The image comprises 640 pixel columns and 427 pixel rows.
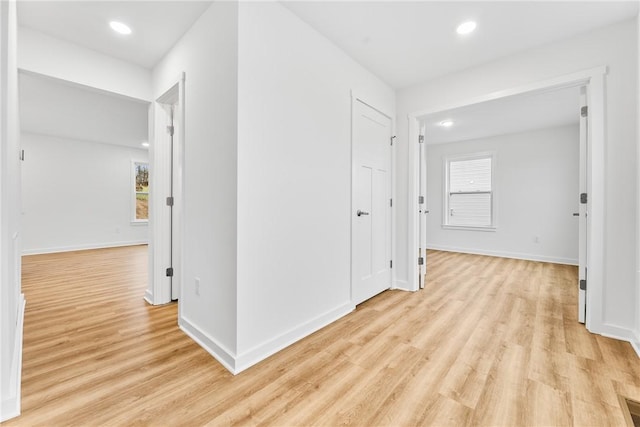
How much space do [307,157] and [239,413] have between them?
1.68 m

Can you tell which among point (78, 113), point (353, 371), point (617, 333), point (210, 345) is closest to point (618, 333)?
point (617, 333)

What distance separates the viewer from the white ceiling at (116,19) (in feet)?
6.50

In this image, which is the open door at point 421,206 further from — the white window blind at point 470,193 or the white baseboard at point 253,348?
the white window blind at point 470,193

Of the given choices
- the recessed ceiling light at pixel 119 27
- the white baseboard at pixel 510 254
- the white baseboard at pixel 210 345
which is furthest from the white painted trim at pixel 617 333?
the recessed ceiling light at pixel 119 27

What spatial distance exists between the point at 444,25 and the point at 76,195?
785cm

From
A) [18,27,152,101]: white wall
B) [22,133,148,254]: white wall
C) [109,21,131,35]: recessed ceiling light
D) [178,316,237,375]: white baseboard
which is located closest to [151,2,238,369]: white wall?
[178,316,237,375]: white baseboard

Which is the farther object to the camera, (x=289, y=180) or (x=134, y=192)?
(x=134, y=192)

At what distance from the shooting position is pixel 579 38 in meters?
2.32

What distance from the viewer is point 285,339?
6.47 ft

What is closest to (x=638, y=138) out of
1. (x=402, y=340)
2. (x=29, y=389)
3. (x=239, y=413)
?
(x=402, y=340)

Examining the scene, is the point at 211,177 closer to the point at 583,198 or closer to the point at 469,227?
the point at 583,198

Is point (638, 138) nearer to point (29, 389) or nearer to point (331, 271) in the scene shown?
point (331, 271)

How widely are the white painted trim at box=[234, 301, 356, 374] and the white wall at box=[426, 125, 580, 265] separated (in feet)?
14.9

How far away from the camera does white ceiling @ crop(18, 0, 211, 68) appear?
1982 mm
